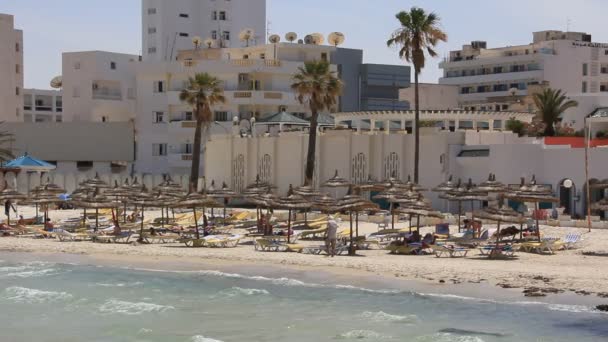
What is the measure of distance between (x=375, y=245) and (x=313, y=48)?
38933 mm

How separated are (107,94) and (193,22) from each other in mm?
19885

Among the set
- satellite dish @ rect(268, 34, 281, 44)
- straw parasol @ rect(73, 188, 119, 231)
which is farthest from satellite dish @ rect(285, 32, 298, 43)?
straw parasol @ rect(73, 188, 119, 231)

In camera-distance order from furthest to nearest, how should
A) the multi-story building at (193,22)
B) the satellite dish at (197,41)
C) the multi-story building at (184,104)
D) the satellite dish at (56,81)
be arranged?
the multi-story building at (193,22) < the satellite dish at (56,81) < the satellite dish at (197,41) < the multi-story building at (184,104)

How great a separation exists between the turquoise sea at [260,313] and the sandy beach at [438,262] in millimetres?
2066

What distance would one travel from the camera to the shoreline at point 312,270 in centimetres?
2762

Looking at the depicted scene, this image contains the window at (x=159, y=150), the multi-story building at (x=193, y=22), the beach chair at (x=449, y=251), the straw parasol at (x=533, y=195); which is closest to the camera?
the beach chair at (x=449, y=251)

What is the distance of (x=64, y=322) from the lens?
2661 centimetres

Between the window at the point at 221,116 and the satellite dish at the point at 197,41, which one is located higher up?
the satellite dish at the point at 197,41

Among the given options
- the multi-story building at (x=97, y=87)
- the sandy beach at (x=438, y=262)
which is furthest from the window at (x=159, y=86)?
the sandy beach at (x=438, y=262)

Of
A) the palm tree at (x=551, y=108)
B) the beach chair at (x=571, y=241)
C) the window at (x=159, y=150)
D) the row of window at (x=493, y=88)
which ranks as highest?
the row of window at (x=493, y=88)

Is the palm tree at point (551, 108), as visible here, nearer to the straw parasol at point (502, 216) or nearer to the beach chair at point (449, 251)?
the beach chair at point (449, 251)

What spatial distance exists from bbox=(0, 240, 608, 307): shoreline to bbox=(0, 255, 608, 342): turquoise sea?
0.50m

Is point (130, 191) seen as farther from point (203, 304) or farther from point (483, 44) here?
point (483, 44)

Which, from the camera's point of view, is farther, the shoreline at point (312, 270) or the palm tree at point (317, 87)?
the palm tree at point (317, 87)
